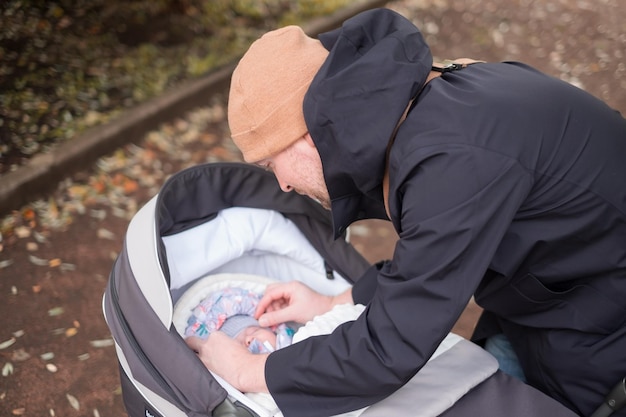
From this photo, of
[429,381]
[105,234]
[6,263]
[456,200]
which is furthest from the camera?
[105,234]

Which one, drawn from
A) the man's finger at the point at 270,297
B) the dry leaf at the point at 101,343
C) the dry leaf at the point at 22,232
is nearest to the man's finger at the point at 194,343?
the man's finger at the point at 270,297

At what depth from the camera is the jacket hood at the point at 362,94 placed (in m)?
1.35

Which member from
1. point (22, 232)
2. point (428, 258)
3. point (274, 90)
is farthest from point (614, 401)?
point (22, 232)

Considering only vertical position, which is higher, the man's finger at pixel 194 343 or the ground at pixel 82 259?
the man's finger at pixel 194 343

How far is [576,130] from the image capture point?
1387 mm

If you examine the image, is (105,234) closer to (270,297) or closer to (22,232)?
(22,232)

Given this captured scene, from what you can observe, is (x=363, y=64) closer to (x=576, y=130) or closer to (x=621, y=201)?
(x=576, y=130)

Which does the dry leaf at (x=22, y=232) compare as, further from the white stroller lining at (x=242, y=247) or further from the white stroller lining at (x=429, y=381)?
the white stroller lining at (x=429, y=381)

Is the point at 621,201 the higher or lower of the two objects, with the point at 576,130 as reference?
lower

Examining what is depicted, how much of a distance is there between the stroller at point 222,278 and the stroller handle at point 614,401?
0.27 ft

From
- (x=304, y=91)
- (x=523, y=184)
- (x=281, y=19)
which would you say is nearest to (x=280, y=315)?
(x=304, y=91)

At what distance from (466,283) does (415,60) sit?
50cm

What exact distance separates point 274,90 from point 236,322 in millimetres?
1056

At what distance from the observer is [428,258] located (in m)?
1.28
